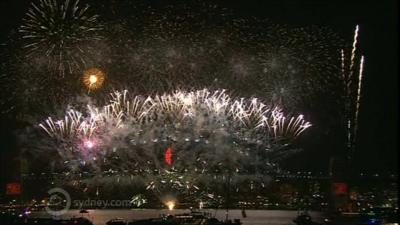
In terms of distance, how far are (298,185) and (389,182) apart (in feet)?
54.7

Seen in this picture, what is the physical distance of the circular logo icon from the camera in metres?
80.4

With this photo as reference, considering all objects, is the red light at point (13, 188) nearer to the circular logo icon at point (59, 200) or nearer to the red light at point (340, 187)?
the red light at point (340, 187)

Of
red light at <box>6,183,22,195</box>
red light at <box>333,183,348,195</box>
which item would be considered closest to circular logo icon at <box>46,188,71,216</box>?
red light at <box>6,183,22,195</box>

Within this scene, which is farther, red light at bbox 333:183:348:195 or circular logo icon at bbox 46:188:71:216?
circular logo icon at bbox 46:188:71:216

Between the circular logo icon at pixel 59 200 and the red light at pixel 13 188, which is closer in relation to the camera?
the red light at pixel 13 188

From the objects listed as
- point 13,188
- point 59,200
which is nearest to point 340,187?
point 13,188

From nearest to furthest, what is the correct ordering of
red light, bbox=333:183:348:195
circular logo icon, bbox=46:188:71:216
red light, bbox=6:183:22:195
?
red light, bbox=6:183:22:195
red light, bbox=333:183:348:195
circular logo icon, bbox=46:188:71:216

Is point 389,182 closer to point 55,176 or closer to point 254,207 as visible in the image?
point 254,207

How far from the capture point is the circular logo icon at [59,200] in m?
Result: 80.4

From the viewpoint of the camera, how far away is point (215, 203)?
309ft

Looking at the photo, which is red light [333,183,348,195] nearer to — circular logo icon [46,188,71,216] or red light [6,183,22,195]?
red light [6,183,22,195]

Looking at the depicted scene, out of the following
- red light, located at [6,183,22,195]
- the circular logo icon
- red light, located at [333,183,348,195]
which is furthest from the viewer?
the circular logo icon

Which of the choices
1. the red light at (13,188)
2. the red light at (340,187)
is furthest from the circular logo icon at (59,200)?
the red light at (340,187)

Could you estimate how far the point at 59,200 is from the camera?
89625mm
